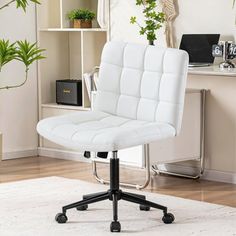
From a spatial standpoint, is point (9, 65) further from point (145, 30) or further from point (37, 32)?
point (145, 30)

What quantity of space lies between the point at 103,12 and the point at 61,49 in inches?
32.9

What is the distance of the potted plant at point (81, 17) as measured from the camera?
6012 millimetres

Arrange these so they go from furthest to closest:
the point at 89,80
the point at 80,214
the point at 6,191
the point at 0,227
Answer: the point at 89,80, the point at 6,191, the point at 80,214, the point at 0,227

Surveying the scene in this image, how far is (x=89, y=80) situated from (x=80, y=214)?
5.53 feet

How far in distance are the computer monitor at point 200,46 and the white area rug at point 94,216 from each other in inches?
41.9

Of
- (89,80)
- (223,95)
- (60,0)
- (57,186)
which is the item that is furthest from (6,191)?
(60,0)

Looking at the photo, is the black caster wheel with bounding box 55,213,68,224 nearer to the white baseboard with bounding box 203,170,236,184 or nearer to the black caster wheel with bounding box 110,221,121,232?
the black caster wheel with bounding box 110,221,121,232

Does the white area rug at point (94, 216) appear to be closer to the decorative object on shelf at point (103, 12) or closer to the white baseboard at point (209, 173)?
the white baseboard at point (209, 173)

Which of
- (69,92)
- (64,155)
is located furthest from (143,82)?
(64,155)

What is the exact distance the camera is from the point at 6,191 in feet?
15.6

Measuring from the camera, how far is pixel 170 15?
527cm

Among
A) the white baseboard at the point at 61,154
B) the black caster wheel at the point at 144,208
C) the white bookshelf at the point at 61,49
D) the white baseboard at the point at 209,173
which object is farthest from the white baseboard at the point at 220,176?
the white bookshelf at the point at 61,49

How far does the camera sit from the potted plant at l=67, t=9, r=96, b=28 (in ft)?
19.7

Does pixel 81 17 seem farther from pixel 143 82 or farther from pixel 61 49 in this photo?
pixel 143 82
